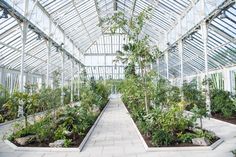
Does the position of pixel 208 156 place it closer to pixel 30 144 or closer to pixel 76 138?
pixel 76 138

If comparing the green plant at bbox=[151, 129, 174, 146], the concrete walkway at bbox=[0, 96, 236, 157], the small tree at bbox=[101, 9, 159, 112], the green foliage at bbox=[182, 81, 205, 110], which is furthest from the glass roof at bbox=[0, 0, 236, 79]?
the green plant at bbox=[151, 129, 174, 146]

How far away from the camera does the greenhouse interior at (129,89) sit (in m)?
7.21

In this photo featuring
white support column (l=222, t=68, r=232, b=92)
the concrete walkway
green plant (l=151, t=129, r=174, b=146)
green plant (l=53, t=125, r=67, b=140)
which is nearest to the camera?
the concrete walkway

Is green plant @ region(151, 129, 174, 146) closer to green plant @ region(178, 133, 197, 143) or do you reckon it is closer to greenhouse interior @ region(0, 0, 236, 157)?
greenhouse interior @ region(0, 0, 236, 157)

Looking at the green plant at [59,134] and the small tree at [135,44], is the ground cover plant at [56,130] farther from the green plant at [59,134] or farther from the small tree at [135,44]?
the small tree at [135,44]

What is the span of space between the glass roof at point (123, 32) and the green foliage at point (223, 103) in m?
3.14

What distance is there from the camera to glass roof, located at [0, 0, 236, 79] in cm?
1396

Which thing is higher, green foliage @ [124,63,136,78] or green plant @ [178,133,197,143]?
green foliage @ [124,63,136,78]

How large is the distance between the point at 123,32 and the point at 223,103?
5.87m

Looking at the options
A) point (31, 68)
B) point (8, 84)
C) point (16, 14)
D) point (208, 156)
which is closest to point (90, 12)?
point (31, 68)

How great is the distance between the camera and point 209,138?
746 cm

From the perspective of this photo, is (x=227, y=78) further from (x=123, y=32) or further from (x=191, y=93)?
(x=123, y=32)

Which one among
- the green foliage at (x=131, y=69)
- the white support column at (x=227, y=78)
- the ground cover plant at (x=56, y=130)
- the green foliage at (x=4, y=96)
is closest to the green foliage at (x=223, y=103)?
the green foliage at (x=131, y=69)

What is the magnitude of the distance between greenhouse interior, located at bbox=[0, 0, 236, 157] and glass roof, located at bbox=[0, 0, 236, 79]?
7 centimetres
